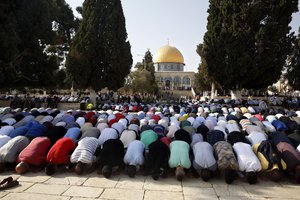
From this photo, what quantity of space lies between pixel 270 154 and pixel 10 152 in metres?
6.00

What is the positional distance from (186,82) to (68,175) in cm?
6476

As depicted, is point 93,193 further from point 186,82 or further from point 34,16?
point 186,82

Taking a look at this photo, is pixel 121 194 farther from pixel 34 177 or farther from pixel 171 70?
pixel 171 70

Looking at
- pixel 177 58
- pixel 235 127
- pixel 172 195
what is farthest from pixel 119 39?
pixel 177 58

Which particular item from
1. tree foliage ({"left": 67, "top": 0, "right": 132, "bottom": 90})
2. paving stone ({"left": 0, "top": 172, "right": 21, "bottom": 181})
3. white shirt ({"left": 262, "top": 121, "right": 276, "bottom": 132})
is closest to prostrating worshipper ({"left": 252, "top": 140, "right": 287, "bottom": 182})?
white shirt ({"left": 262, "top": 121, "right": 276, "bottom": 132})

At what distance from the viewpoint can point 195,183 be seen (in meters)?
6.15

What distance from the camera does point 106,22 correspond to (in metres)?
23.8

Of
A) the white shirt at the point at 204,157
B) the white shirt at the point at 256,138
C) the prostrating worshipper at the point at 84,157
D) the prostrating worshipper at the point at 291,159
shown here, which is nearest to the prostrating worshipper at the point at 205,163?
the white shirt at the point at 204,157

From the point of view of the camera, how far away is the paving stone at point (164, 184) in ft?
19.1

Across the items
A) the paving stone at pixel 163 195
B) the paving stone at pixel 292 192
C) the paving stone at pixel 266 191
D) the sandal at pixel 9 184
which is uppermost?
the sandal at pixel 9 184

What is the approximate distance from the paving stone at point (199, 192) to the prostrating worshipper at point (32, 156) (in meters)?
3.43

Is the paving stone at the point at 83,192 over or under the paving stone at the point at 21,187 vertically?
under

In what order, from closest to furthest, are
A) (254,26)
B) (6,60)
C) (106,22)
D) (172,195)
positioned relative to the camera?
1. (172,195)
2. (6,60)
3. (254,26)
4. (106,22)

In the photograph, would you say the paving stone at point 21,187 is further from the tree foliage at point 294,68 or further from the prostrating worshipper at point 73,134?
the tree foliage at point 294,68
